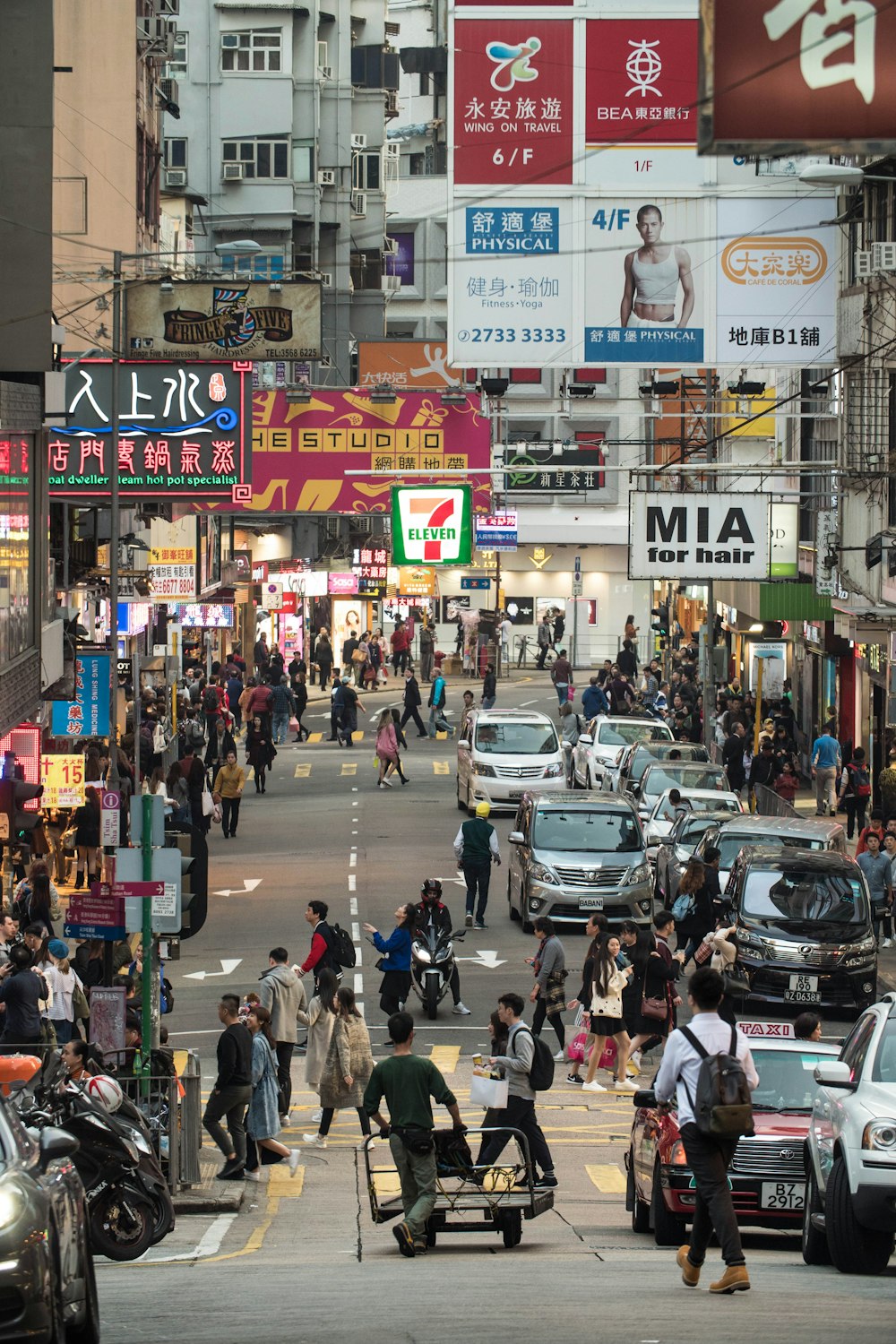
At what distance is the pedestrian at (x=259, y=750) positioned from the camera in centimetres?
4244

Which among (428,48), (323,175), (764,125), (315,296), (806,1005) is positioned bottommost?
(806,1005)

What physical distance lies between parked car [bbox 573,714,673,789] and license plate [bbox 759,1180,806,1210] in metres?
26.4

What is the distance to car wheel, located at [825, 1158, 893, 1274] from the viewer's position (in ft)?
36.9

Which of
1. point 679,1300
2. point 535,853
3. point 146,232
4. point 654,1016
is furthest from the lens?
point 146,232

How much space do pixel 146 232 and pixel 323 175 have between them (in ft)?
114

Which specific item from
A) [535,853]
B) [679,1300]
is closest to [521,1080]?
[679,1300]

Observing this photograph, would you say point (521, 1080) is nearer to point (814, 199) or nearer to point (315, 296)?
point (814, 199)

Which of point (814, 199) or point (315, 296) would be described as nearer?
point (814, 199)

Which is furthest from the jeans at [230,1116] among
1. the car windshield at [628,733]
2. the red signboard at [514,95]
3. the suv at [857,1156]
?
the car windshield at [628,733]

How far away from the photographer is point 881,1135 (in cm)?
1107

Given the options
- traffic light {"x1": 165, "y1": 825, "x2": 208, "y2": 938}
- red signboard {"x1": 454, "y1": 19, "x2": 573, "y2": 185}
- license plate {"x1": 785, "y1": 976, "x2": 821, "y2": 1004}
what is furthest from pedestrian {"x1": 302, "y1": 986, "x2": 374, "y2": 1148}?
red signboard {"x1": 454, "y1": 19, "x2": 573, "y2": 185}

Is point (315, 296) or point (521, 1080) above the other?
point (315, 296)

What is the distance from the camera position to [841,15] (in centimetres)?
857

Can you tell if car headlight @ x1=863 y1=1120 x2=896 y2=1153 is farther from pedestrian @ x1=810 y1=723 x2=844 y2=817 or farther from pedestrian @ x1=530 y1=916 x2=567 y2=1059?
pedestrian @ x1=810 y1=723 x2=844 y2=817
